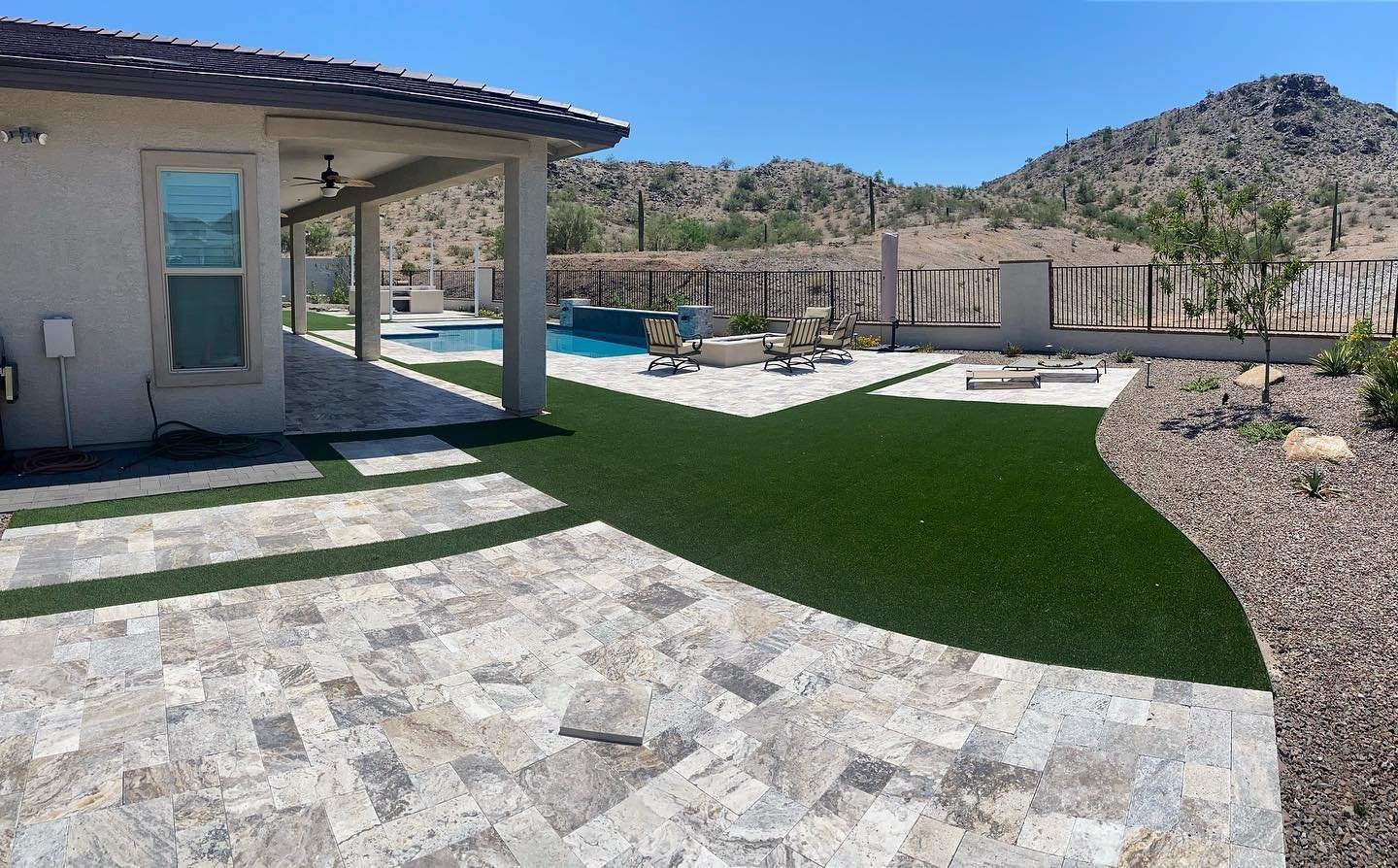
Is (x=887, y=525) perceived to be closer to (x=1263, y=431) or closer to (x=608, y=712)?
(x=608, y=712)

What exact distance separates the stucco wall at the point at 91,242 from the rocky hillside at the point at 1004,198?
2433cm

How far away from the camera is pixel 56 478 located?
716cm

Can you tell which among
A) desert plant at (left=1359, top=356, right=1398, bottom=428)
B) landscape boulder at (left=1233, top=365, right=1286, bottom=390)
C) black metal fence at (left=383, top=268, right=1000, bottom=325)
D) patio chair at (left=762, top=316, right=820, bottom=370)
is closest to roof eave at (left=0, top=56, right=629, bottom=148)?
patio chair at (left=762, top=316, right=820, bottom=370)

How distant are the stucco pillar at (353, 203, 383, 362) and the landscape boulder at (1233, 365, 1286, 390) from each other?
537 inches

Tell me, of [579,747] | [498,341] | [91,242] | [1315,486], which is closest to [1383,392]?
[1315,486]

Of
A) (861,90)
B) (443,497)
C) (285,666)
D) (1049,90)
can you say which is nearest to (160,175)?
(443,497)

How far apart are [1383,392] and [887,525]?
517cm

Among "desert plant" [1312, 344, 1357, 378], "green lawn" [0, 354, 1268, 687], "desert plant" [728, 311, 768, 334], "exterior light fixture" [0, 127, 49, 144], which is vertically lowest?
"green lawn" [0, 354, 1268, 687]

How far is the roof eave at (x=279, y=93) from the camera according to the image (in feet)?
22.8

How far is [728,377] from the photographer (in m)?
15.0

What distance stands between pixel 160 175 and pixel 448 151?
2735 mm

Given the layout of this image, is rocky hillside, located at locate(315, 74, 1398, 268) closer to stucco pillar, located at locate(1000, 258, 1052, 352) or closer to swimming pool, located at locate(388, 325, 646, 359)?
swimming pool, located at locate(388, 325, 646, 359)

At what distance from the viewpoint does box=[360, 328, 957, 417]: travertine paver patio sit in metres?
12.4

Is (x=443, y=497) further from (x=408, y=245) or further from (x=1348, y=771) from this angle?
(x=408, y=245)
